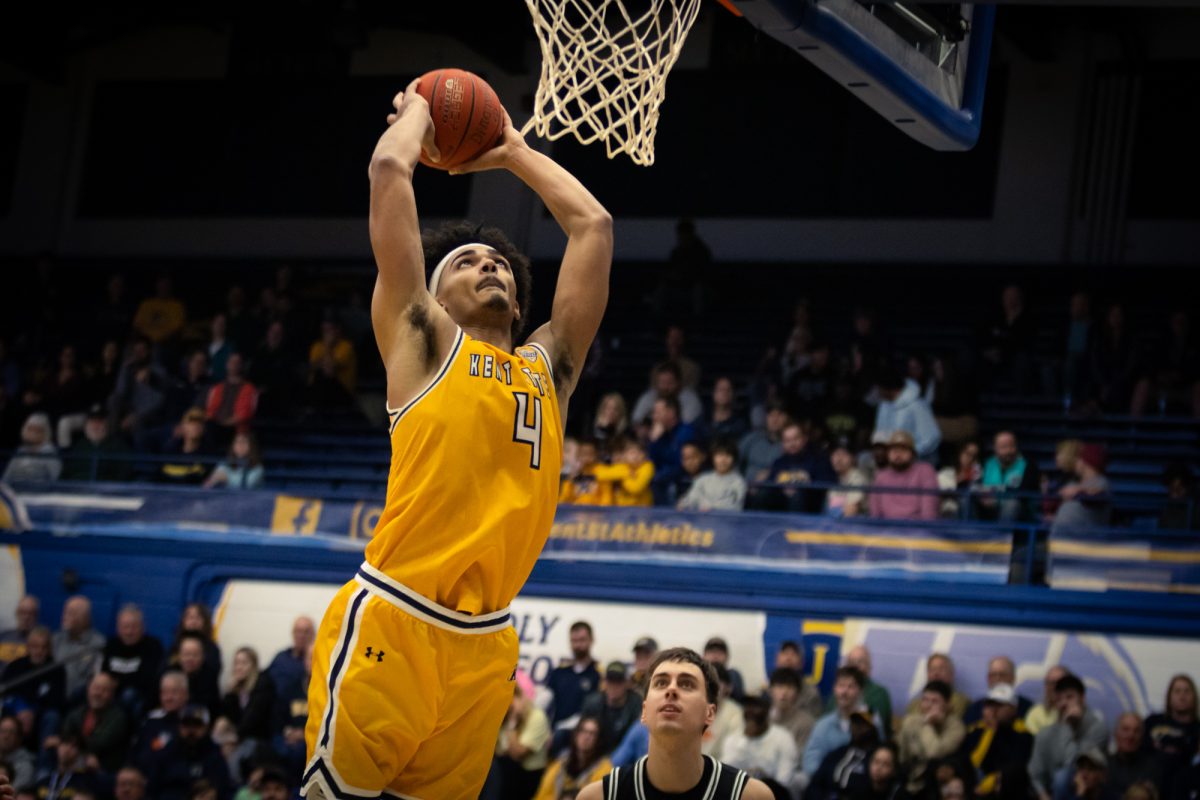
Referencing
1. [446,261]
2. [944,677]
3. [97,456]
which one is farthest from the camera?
[97,456]

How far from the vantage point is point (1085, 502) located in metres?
10.9

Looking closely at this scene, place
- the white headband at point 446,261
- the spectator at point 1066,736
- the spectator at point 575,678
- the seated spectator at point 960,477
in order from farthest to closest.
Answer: the seated spectator at point 960,477 < the spectator at point 575,678 < the spectator at point 1066,736 < the white headband at point 446,261

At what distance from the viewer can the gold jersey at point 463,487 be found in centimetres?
399

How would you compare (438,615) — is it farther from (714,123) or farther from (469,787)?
(714,123)

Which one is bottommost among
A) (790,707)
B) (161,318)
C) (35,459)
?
(790,707)

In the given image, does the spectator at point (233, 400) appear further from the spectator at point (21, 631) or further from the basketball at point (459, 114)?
the basketball at point (459, 114)

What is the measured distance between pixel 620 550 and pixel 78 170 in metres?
11.2

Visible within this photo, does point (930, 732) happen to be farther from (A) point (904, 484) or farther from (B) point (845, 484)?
(B) point (845, 484)

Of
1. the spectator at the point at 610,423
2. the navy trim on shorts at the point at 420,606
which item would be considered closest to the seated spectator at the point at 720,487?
the spectator at the point at 610,423

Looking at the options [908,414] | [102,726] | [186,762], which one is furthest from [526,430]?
[908,414]

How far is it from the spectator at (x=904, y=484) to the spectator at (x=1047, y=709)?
1556 millimetres

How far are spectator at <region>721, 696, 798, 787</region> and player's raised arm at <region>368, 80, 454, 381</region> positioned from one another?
6040 mm

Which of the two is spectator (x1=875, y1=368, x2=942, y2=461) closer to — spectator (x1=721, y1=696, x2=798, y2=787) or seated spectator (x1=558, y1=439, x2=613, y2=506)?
seated spectator (x1=558, y1=439, x2=613, y2=506)

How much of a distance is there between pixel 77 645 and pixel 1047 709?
275 inches
